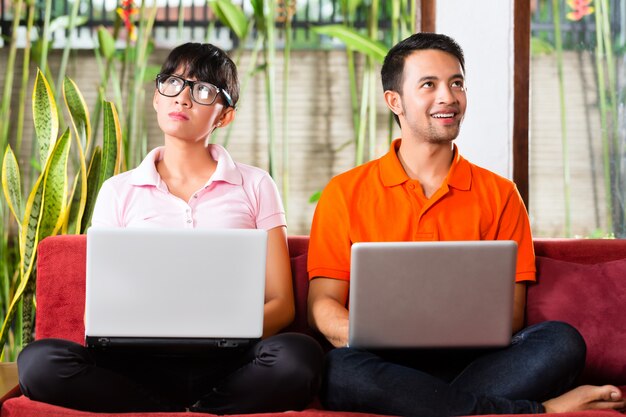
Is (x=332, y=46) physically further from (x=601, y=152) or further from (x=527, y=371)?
(x=527, y=371)

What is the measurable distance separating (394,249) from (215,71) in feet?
2.64

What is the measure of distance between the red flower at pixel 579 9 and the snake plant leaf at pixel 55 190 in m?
1.94

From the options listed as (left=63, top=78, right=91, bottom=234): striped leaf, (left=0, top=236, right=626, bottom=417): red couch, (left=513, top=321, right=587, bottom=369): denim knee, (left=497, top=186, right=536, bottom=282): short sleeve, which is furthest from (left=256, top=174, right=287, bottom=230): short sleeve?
(left=63, top=78, right=91, bottom=234): striped leaf

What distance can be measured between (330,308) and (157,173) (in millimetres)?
597

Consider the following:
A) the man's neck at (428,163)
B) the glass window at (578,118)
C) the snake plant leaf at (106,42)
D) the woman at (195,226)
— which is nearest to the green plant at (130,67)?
the snake plant leaf at (106,42)

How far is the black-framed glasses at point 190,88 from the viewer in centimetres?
218

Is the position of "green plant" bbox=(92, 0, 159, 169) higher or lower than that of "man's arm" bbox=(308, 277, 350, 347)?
higher


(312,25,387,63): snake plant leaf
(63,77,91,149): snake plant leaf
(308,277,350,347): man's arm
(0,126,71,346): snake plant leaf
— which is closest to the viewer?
(308,277,350,347): man's arm

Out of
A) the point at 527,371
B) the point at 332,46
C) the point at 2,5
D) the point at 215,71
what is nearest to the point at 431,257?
the point at 527,371

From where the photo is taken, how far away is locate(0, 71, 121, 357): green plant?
2746 millimetres

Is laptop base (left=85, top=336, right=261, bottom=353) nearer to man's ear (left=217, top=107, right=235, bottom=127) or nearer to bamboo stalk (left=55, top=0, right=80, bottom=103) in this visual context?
man's ear (left=217, top=107, right=235, bottom=127)

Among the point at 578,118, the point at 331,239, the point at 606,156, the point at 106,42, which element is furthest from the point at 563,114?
the point at 106,42

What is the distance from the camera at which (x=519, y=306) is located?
7.13ft

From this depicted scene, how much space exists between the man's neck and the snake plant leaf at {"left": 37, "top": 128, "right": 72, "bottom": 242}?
1173 mm
